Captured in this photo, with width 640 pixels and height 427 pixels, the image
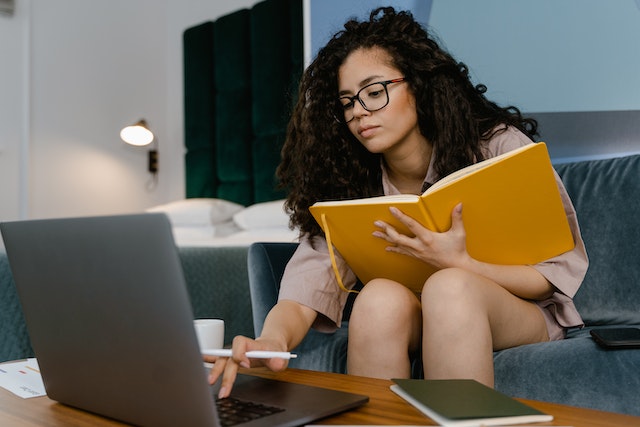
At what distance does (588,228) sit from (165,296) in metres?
1.23

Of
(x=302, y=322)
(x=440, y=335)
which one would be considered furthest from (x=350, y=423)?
(x=302, y=322)

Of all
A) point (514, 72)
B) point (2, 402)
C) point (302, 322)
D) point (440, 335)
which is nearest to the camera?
point (2, 402)

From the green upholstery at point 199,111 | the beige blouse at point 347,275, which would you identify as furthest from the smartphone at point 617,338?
the green upholstery at point 199,111

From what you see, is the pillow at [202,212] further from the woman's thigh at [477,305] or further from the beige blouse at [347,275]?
the woman's thigh at [477,305]

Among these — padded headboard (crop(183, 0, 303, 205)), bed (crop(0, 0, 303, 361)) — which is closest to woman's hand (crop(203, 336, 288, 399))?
bed (crop(0, 0, 303, 361))

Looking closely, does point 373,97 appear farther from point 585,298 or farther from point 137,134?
point 137,134

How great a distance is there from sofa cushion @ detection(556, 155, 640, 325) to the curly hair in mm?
230

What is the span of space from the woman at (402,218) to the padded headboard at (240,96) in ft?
5.25

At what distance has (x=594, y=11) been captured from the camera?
175cm

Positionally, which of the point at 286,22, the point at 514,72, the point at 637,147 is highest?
the point at 286,22

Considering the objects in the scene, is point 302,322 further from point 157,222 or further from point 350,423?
point 157,222

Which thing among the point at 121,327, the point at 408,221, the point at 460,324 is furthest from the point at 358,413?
the point at 408,221

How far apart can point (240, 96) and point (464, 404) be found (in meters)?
3.02

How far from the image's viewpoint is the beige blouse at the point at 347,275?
3.83 ft
